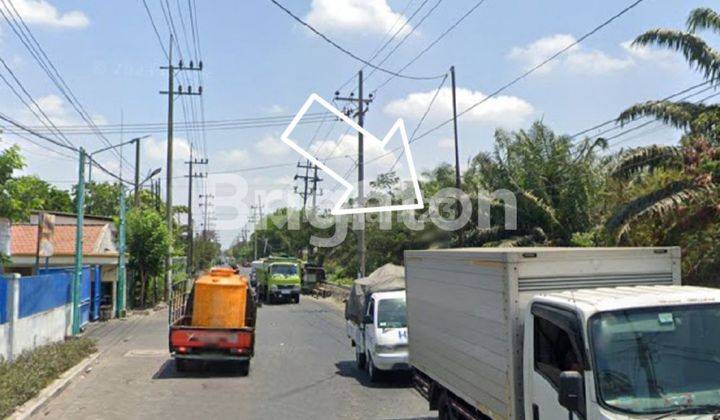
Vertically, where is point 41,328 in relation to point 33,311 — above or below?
below

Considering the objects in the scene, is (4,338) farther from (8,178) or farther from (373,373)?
(373,373)

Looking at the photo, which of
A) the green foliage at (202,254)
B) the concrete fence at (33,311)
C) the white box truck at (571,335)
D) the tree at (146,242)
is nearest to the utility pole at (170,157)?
the tree at (146,242)

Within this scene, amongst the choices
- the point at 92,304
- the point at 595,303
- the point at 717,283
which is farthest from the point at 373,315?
the point at 92,304

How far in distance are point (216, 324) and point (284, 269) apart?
91.7 feet

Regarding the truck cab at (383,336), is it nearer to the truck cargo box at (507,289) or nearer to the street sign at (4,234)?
the truck cargo box at (507,289)

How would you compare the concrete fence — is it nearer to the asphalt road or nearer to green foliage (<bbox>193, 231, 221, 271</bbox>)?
the asphalt road

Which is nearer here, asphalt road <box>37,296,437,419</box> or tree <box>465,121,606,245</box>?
asphalt road <box>37,296,437,419</box>

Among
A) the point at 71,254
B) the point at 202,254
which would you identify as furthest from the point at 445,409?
the point at 202,254

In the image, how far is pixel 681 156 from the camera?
17031mm

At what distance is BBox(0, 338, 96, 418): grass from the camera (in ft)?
34.4

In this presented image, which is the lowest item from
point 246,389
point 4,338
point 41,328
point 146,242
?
point 246,389

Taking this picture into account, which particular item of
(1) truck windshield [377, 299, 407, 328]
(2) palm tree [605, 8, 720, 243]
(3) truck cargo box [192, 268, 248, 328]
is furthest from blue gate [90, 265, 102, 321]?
(2) palm tree [605, 8, 720, 243]

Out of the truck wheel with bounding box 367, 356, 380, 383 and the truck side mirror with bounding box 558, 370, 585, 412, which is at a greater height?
the truck side mirror with bounding box 558, 370, 585, 412

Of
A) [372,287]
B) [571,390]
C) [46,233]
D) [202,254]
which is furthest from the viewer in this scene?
[202,254]
